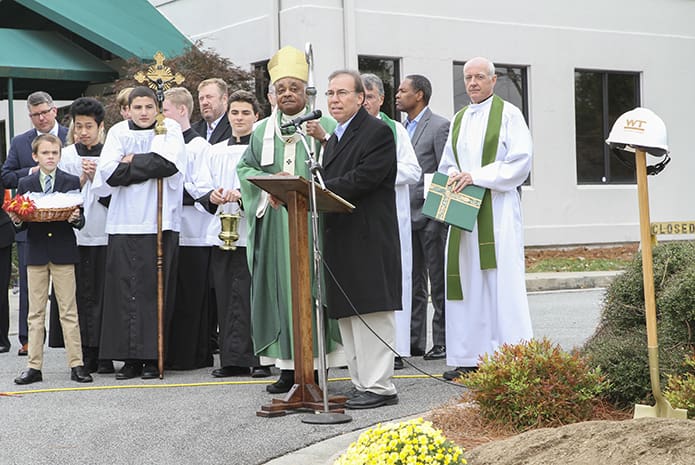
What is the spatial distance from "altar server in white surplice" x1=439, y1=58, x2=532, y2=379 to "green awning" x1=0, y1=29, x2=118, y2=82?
1088 cm

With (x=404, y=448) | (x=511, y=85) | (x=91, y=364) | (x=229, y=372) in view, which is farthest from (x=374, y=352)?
(x=511, y=85)

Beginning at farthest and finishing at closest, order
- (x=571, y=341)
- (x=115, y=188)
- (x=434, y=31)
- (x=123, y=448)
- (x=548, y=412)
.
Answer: (x=434, y=31) < (x=571, y=341) < (x=115, y=188) < (x=123, y=448) < (x=548, y=412)

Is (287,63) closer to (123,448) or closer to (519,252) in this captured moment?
(519,252)

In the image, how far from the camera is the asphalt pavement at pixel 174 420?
6.37 m

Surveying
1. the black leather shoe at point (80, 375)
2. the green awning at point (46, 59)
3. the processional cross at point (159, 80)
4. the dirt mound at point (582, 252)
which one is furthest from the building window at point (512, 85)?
the black leather shoe at point (80, 375)

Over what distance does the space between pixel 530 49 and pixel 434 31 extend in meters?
2.27

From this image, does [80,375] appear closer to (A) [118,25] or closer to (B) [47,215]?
(B) [47,215]

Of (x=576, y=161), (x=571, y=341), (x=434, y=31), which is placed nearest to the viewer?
(x=571, y=341)

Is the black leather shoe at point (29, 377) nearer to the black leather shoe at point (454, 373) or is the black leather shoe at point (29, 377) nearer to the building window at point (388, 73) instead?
the black leather shoe at point (454, 373)

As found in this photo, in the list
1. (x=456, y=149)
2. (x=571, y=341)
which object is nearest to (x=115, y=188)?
(x=456, y=149)

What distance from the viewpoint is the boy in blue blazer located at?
9.20 meters

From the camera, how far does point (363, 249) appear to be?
25.1 feet

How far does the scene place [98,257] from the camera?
395 inches

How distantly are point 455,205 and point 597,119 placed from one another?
607 inches
